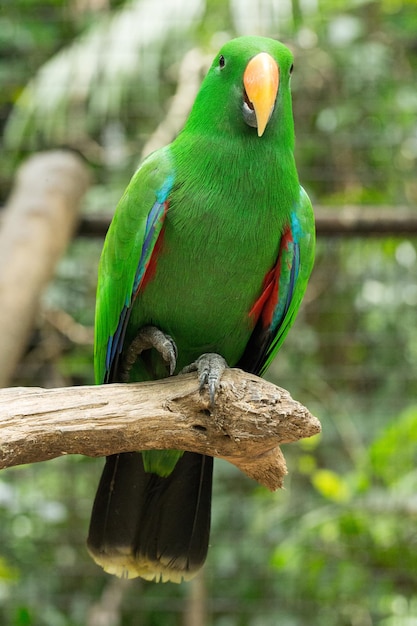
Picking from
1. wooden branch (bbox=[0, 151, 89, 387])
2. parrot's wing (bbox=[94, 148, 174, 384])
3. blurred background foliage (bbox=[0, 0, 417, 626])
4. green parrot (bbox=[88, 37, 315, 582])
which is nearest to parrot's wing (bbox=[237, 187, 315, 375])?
green parrot (bbox=[88, 37, 315, 582])

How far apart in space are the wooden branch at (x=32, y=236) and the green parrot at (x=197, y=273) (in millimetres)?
602

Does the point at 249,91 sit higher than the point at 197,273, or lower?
higher

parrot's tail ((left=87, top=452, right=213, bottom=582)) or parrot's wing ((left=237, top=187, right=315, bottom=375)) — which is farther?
parrot's tail ((left=87, top=452, right=213, bottom=582))

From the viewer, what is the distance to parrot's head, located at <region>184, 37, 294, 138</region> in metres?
1.49

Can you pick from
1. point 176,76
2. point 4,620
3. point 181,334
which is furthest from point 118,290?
point 176,76

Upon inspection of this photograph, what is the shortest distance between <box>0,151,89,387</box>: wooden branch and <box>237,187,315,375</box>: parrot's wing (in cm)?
79

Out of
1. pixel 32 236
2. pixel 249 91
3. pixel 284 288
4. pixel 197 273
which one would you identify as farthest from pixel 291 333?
pixel 249 91

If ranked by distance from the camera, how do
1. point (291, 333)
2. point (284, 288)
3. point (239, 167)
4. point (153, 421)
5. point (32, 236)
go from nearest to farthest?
point (153, 421), point (239, 167), point (284, 288), point (32, 236), point (291, 333)

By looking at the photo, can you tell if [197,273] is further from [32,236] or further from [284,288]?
[32,236]

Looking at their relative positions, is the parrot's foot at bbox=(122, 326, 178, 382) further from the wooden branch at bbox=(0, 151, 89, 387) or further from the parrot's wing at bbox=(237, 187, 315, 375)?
the wooden branch at bbox=(0, 151, 89, 387)

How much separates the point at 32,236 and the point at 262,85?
4.08 feet

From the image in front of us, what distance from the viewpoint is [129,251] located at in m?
1.63

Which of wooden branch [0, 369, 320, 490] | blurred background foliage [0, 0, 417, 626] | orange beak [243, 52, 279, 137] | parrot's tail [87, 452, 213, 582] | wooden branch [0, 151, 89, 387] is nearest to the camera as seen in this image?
wooden branch [0, 369, 320, 490]

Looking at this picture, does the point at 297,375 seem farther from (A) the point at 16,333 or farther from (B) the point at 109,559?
(B) the point at 109,559
